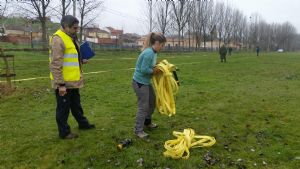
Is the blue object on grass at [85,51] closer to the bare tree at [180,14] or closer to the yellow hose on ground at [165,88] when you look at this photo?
the yellow hose on ground at [165,88]

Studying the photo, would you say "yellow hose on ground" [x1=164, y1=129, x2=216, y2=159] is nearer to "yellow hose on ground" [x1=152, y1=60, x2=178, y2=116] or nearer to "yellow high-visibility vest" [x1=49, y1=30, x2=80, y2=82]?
"yellow hose on ground" [x1=152, y1=60, x2=178, y2=116]

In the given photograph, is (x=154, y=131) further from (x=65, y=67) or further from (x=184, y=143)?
(x=65, y=67)

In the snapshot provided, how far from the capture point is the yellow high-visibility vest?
19.9 ft

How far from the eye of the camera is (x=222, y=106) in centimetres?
987

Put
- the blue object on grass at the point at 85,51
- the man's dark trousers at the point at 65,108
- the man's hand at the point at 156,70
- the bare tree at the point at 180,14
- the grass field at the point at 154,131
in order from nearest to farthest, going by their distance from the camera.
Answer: the grass field at the point at 154,131, the man's dark trousers at the point at 65,108, the man's hand at the point at 156,70, the blue object on grass at the point at 85,51, the bare tree at the point at 180,14

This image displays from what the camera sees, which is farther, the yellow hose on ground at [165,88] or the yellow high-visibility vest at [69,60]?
the yellow hose on ground at [165,88]

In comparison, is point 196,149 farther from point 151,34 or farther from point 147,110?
point 151,34

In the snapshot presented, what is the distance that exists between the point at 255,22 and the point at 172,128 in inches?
5030

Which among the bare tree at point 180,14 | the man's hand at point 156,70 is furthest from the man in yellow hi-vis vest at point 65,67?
the bare tree at point 180,14

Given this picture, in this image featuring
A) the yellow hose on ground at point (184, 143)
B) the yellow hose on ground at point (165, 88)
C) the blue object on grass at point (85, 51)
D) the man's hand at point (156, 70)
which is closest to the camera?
the yellow hose on ground at point (184, 143)

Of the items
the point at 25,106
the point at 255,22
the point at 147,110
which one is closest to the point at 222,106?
the point at 147,110

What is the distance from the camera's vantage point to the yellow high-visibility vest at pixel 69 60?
19.9 feet

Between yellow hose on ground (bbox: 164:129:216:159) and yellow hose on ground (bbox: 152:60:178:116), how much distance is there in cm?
54

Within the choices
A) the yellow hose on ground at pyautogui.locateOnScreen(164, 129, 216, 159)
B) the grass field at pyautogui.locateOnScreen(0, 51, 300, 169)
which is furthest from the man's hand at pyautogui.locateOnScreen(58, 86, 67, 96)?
the yellow hose on ground at pyautogui.locateOnScreen(164, 129, 216, 159)
